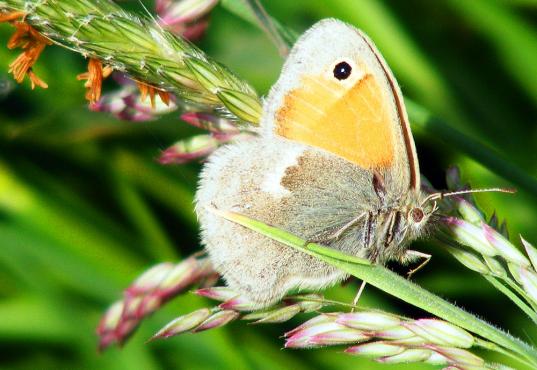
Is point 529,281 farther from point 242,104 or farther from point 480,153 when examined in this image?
point 242,104

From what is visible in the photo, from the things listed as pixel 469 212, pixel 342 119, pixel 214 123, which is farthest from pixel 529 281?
pixel 214 123

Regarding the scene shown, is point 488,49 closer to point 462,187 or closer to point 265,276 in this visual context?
point 462,187

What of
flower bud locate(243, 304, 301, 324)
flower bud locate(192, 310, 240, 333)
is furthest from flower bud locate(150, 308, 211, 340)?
flower bud locate(243, 304, 301, 324)

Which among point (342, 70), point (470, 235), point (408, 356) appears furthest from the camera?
point (342, 70)

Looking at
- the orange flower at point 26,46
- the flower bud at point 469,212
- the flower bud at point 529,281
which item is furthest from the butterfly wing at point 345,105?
the orange flower at point 26,46

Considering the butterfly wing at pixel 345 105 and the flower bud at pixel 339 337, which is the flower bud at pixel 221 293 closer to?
the flower bud at pixel 339 337

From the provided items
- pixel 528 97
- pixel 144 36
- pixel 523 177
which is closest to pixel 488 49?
pixel 528 97

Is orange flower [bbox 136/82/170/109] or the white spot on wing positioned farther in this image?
the white spot on wing

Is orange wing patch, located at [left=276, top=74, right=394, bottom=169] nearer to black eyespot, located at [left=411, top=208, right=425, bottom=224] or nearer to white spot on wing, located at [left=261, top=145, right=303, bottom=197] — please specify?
white spot on wing, located at [left=261, top=145, right=303, bottom=197]
